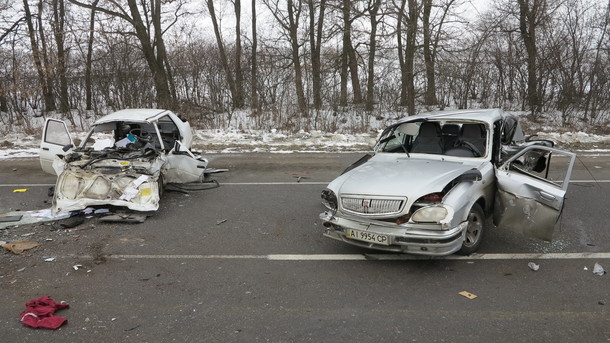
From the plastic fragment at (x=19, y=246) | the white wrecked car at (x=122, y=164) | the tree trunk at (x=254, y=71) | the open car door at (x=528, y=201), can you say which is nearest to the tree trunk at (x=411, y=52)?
the tree trunk at (x=254, y=71)

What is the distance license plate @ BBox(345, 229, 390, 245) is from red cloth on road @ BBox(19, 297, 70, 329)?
2968mm

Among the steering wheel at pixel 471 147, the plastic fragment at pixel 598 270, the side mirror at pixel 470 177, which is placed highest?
the steering wheel at pixel 471 147

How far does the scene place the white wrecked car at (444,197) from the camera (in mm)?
4273

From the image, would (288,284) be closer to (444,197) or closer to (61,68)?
(444,197)

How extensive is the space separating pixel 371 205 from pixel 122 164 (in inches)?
185

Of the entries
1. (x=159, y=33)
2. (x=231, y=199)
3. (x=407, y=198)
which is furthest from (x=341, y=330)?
(x=159, y=33)

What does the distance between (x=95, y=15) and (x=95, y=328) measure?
25.6 metres

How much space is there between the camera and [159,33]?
20.9m

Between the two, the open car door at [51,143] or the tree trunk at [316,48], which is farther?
→ the tree trunk at [316,48]

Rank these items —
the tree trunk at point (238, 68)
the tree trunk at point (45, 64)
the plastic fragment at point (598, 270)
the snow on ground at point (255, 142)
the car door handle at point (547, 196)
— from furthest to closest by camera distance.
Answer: the tree trunk at point (238, 68), the tree trunk at point (45, 64), the snow on ground at point (255, 142), the car door handle at point (547, 196), the plastic fragment at point (598, 270)

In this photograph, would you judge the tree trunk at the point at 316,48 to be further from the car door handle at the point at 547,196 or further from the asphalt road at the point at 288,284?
the car door handle at the point at 547,196

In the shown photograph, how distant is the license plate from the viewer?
4355 millimetres

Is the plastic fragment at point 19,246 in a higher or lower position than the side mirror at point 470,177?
lower

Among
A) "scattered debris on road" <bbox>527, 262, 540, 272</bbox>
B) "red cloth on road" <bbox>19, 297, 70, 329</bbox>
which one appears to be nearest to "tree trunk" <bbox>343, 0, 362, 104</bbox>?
"scattered debris on road" <bbox>527, 262, 540, 272</bbox>
